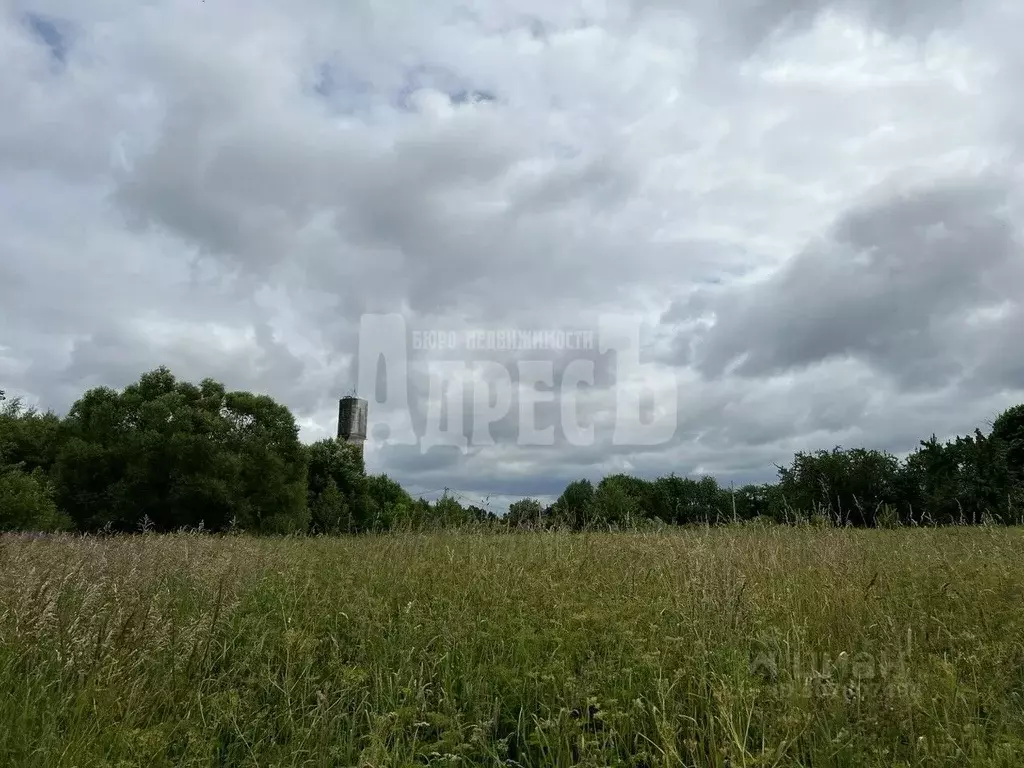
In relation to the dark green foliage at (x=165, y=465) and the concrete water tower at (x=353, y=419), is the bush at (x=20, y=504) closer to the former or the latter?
the dark green foliage at (x=165, y=465)

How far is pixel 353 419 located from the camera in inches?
2247

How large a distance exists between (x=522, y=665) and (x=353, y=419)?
54789 millimetres

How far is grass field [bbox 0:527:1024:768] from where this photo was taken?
3.07 m

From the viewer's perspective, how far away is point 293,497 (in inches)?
1232

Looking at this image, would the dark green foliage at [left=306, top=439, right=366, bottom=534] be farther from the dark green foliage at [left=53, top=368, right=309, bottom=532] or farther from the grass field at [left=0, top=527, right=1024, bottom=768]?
the grass field at [left=0, top=527, right=1024, bottom=768]

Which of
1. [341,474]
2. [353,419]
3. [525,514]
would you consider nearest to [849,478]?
[525,514]

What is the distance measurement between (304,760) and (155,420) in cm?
2924

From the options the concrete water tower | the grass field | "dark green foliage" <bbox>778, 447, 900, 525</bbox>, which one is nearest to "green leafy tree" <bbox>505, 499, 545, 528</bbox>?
the grass field

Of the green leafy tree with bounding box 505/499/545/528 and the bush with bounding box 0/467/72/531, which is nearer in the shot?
the green leafy tree with bounding box 505/499/545/528

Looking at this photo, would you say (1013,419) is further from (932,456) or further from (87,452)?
(87,452)

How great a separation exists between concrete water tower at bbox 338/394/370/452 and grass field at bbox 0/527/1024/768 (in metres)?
49.6

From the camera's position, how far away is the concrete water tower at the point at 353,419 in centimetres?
5538

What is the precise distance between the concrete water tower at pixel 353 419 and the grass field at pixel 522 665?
49.6 meters

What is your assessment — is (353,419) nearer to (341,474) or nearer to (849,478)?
(341,474)
